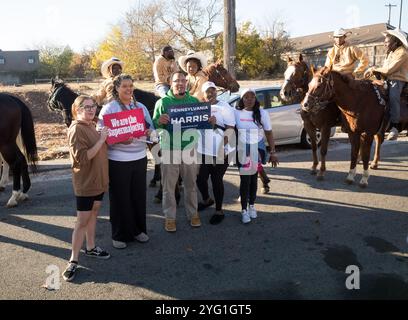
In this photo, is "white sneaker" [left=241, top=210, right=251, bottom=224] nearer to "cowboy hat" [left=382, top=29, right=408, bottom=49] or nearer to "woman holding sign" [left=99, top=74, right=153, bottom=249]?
"woman holding sign" [left=99, top=74, right=153, bottom=249]

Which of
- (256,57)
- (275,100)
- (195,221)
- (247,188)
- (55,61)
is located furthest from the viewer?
(55,61)

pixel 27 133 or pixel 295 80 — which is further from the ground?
pixel 295 80

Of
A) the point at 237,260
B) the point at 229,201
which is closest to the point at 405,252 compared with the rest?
the point at 237,260

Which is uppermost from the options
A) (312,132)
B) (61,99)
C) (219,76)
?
(219,76)

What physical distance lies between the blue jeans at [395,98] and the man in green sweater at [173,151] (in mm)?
4242

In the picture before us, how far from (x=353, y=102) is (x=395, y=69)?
3.53 feet

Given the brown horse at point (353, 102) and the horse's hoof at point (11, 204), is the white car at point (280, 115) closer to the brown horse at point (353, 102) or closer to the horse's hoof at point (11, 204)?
the brown horse at point (353, 102)

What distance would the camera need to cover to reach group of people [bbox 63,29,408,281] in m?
3.96

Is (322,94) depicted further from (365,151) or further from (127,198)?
(127,198)

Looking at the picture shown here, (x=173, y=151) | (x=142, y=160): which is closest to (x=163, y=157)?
(x=173, y=151)

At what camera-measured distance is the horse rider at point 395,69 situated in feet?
22.9

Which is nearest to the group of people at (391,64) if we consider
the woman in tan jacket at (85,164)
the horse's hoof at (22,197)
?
the woman in tan jacket at (85,164)

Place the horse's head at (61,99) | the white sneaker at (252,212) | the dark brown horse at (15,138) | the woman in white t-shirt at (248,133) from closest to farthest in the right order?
1. the woman in white t-shirt at (248,133)
2. the white sneaker at (252,212)
3. the dark brown horse at (15,138)
4. the horse's head at (61,99)

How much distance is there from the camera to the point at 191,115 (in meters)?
4.88
